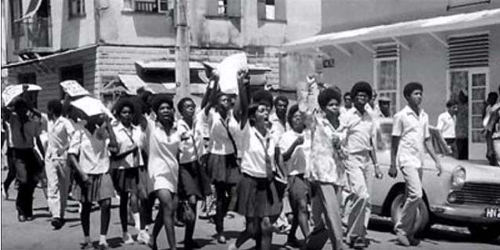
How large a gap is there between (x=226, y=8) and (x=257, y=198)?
1959 centimetres

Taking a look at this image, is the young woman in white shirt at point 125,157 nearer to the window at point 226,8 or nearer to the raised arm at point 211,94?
the raised arm at point 211,94

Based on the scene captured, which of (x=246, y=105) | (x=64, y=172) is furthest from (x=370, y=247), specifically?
(x=64, y=172)

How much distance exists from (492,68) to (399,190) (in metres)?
7.59

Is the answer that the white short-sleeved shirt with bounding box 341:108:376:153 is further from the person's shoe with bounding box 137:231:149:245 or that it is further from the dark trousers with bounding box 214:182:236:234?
the person's shoe with bounding box 137:231:149:245

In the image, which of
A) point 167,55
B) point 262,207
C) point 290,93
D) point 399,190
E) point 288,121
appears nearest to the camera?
point 262,207

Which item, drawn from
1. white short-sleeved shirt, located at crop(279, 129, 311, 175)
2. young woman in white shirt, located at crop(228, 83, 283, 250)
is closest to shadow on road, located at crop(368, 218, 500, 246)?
white short-sleeved shirt, located at crop(279, 129, 311, 175)

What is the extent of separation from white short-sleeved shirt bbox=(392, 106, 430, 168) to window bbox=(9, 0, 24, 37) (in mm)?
24428

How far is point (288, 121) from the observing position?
30.2 feet

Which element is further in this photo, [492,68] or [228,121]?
[492,68]

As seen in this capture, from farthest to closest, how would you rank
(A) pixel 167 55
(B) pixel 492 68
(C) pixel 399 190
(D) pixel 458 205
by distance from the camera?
(A) pixel 167 55 < (B) pixel 492 68 < (C) pixel 399 190 < (D) pixel 458 205

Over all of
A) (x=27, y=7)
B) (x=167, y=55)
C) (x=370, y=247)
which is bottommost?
(x=370, y=247)

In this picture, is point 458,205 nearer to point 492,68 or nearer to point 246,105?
point 246,105

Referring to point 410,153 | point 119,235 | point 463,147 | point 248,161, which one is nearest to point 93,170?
point 119,235

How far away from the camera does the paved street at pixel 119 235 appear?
966 centimetres
